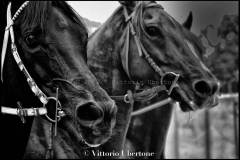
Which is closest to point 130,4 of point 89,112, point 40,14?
point 40,14

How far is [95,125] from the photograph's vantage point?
0.79 metres

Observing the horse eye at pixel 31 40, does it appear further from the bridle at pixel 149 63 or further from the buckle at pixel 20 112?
the bridle at pixel 149 63

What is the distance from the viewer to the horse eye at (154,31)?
1.30 m

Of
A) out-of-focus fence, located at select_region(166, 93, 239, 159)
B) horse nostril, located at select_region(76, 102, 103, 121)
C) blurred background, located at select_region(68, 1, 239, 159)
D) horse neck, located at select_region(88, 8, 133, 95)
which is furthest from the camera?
out-of-focus fence, located at select_region(166, 93, 239, 159)

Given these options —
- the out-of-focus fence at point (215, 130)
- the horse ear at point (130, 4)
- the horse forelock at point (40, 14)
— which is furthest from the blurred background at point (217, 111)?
the horse forelock at point (40, 14)

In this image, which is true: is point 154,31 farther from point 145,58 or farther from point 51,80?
point 51,80

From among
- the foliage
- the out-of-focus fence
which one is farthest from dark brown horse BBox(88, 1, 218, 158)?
the out-of-focus fence

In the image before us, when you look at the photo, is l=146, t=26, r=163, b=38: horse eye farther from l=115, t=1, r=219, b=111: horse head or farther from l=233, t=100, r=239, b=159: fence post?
l=233, t=100, r=239, b=159: fence post

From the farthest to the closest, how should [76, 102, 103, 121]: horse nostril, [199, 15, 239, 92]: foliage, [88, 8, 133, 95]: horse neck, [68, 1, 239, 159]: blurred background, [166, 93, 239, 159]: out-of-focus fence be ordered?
[166, 93, 239, 159]: out-of-focus fence
[199, 15, 239, 92]: foliage
[68, 1, 239, 159]: blurred background
[88, 8, 133, 95]: horse neck
[76, 102, 103, 121]: horse nostril

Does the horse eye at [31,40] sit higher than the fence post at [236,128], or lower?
higher

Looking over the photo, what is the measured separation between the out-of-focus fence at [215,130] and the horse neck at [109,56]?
4.85 feet

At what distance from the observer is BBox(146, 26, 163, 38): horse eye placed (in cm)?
130

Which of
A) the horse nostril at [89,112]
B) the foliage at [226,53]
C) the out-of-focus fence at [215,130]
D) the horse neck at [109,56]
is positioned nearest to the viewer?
the horse nostril at [89,112]

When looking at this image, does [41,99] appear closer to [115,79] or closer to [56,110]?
[56,110]
